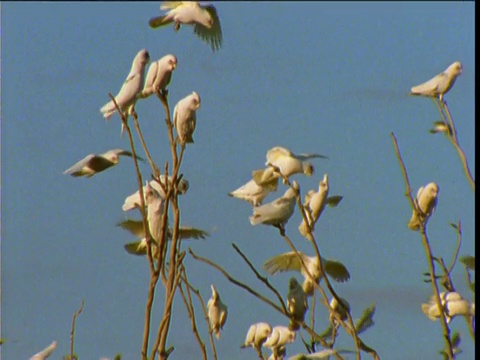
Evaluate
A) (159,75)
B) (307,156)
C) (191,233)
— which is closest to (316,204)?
(307,156)

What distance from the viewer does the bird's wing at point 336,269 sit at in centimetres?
158

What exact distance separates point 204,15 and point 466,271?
1.96ft

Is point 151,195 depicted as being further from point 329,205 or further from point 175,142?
→ point 329,205

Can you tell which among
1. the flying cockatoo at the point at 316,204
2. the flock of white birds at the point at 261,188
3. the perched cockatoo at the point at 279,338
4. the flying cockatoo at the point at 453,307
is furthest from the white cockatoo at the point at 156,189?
the flying cockatoo at the point at 453,307

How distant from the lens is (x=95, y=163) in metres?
1.42

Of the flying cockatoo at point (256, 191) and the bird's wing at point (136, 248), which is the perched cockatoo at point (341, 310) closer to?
the flying cockatoo at point (256, 191)

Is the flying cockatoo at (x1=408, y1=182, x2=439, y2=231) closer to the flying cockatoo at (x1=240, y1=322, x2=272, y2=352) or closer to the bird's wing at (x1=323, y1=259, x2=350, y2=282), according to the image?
the bird's wing at (x1=323, y1=259, x2=350, y2=282)

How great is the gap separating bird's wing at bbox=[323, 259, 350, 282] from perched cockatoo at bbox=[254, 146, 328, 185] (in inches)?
6.8

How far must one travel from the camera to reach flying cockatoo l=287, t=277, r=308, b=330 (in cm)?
151

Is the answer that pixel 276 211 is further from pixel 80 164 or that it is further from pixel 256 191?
pixel 80 164

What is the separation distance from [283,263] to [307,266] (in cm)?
4

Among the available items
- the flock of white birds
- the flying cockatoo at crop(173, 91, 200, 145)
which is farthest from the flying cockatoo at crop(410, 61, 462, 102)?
the flying cockatoo at crop(173, 91, 200, 145)

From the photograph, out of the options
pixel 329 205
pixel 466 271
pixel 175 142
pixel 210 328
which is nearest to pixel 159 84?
pixel 175 142

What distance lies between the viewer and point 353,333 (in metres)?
1.50
